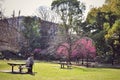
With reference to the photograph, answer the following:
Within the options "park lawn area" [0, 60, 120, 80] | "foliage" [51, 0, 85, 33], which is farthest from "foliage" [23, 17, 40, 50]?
"park lawn area" [0, 60, 120, 80]

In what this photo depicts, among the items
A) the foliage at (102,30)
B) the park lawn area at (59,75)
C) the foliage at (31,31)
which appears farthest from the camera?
the foliage at (31,31)

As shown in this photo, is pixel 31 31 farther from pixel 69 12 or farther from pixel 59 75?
pixel 59 75

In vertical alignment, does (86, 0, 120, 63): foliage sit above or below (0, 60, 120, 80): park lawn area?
above

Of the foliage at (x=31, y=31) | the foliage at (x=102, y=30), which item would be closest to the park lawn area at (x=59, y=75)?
the foliage at (x=102, y=30)

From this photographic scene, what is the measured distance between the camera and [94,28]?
7650 centimetres

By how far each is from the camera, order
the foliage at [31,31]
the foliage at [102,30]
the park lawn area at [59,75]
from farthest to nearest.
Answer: the foliage at [31,31] → the foliage at [102,30] → the park lawn area at [59,75]

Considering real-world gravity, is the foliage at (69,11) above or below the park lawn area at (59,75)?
above

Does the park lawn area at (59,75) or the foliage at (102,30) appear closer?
the park lawn area at (59,75)

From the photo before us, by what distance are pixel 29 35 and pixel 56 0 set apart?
45.2ft

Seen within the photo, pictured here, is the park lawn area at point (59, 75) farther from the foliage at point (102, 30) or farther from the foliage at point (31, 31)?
the foliage at point (31, 31)

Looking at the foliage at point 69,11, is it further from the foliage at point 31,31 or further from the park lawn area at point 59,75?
the park lawn area at point 59,75

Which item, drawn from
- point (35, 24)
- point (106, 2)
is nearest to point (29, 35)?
point (35, 24)

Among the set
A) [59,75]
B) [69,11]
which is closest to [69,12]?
[69,11]

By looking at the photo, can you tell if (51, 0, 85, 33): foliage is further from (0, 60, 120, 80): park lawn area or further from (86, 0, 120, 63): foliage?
(0, 60, 120, 80): park lawn area
